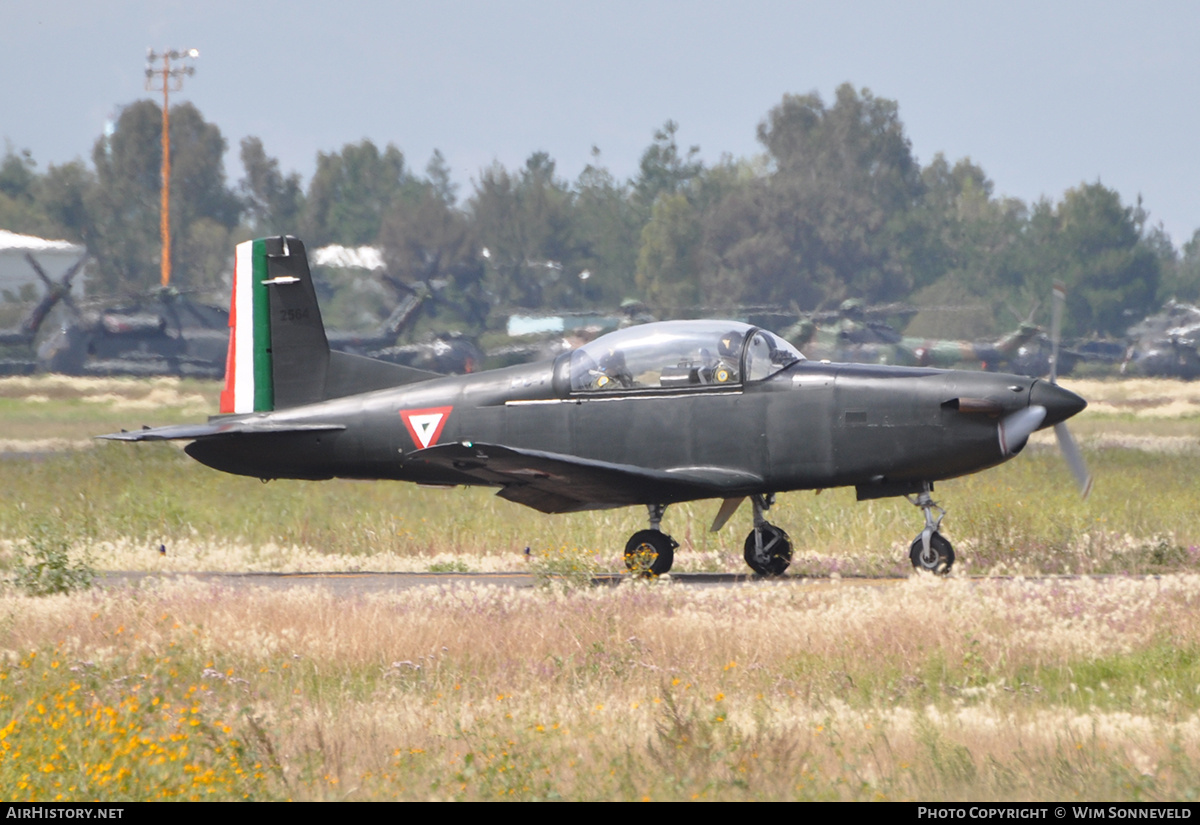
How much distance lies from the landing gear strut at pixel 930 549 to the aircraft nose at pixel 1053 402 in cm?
118

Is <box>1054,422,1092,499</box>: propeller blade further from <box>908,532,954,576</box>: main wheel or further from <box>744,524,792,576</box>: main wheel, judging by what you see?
<box>744,524,792,576</box>: main wheel

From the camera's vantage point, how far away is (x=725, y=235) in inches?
3337

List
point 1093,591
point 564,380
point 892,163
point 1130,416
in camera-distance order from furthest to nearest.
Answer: point 892,163 → point 1130,416 → point 564,380 → point 1093,591

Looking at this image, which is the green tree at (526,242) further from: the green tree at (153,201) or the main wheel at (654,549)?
the main wheel at (654,549)

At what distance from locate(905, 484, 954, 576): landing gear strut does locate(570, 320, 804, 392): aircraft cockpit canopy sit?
167cm

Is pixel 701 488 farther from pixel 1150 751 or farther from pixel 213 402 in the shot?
pixel 213 402

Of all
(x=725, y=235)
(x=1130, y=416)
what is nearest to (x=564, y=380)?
(x=1130, y=416)

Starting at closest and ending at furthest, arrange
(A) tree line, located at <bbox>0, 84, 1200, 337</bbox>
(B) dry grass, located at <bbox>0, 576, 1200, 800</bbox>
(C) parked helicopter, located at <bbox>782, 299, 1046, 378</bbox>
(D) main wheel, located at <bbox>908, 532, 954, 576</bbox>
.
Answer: (B) dry grass, located at <bbox>0, 576, 1200, 800</bbox>
(D) main wheel, located at <bbox>908, 532, 954, 576</bbox>
(C) parked helicopter, located at <bbox>782, 299, 1046, 378</bbox>
(A) tree line, located at <bbox>0, 84, 1200, 337</bbox>

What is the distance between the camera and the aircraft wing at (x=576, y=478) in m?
10.8

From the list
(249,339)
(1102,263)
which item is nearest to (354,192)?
(1102,263)

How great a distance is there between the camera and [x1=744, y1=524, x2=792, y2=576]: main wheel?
12.0m

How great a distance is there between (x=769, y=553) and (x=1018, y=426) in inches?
99.9

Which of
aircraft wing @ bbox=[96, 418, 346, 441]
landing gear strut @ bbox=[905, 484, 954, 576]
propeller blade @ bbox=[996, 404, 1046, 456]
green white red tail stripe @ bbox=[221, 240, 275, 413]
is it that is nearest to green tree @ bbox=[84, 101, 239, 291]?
green white red tail stripe @ bbox=[221, 240, 275, 413]

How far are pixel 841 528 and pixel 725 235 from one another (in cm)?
7102
